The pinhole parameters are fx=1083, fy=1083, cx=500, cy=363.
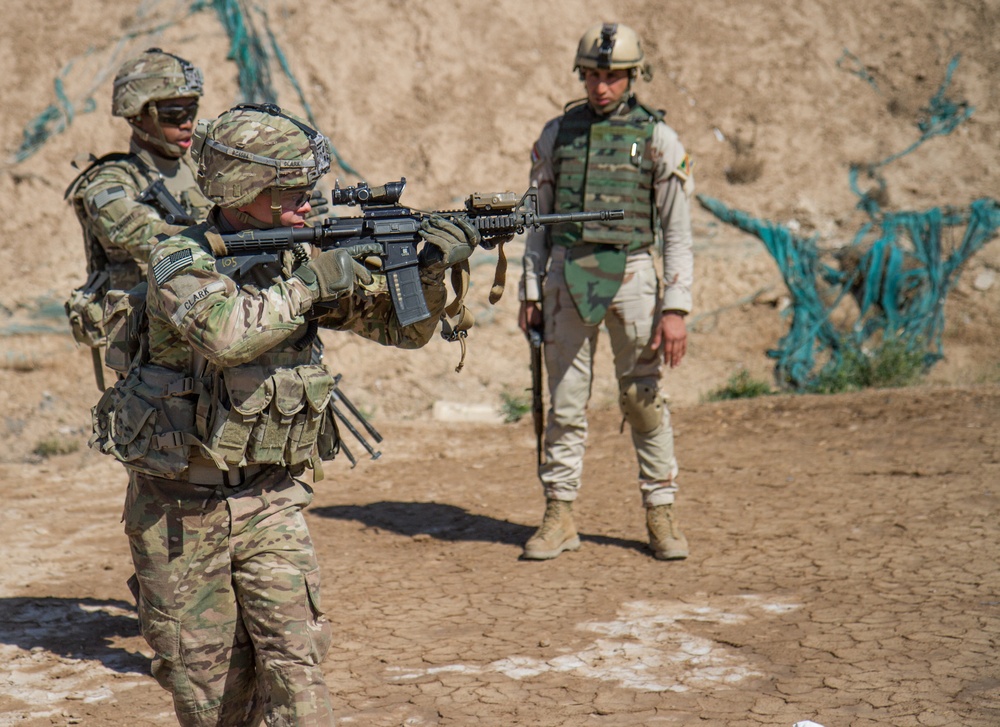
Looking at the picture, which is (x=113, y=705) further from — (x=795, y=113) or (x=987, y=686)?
(x=795, y=113)

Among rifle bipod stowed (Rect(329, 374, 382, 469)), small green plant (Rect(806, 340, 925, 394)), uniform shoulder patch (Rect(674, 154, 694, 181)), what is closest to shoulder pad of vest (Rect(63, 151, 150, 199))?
rifle bipod stowed (Rect(329, 374, 382, 469))

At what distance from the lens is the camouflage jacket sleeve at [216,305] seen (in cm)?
284

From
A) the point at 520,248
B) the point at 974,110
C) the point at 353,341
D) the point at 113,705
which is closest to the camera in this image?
the point at 113,705

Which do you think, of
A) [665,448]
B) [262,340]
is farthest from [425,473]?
[262,340]

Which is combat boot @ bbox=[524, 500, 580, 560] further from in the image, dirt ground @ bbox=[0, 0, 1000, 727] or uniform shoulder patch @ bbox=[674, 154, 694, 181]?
uniform shoulder patch @ bbox=[674, 154, 694, 181]

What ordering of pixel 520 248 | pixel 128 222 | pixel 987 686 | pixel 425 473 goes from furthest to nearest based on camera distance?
pixel 520 248
pixel 425 473
pixel 128 222
pixel 987 686

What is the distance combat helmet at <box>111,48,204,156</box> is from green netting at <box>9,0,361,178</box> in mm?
5564

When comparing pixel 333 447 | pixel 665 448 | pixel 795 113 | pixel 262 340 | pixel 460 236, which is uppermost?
pixel 795 113

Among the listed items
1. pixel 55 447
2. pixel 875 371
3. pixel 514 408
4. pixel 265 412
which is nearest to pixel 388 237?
pixel 265 412

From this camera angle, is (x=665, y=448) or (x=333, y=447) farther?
(x=665, y=448)

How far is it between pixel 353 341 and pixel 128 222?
5295 millimetres

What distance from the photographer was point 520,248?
419 inches

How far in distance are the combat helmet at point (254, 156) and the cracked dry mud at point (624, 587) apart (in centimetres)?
198

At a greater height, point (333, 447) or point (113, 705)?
point (333, 447)
